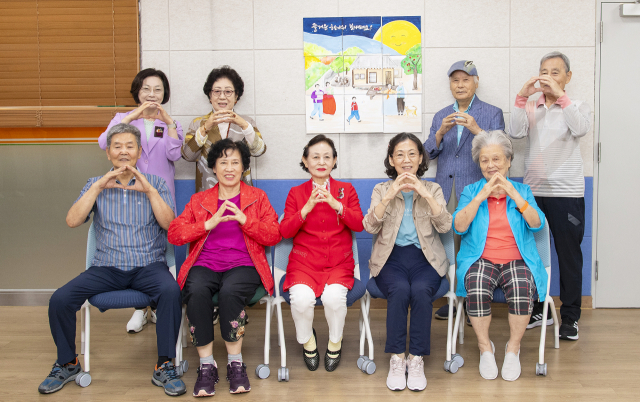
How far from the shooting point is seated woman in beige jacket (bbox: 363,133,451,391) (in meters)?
2.56

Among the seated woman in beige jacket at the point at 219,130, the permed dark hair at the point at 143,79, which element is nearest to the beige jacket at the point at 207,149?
the seated woman in beige jacket at the point at 219,130

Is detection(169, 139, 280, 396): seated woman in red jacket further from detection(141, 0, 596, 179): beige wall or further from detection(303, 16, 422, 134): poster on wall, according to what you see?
detection(303, 16, 422, 134): poster on wall

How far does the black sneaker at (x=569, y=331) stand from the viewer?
3125 mm

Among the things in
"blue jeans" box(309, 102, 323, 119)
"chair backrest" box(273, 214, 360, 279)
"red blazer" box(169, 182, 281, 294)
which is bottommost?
"chair backrest" box(273, 214, 360, 279)

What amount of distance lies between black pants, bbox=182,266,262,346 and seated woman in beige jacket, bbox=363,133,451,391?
0.79 meters

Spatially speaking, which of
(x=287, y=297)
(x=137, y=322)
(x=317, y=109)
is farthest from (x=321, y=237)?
(x=137, y=322)

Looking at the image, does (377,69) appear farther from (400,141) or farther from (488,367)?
(488,367)

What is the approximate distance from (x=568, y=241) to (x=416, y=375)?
1.49 metres

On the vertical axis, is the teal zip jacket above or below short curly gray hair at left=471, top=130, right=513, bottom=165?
below

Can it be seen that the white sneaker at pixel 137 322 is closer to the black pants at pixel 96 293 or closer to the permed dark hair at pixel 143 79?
the black pants at pixel 96 293

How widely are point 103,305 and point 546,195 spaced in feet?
9.29

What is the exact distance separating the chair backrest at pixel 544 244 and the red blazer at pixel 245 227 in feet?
5.08

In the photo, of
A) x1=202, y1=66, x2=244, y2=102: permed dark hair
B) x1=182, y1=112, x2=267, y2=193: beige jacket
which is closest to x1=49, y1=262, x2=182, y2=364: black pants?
x1=182, y1=112, x2=267, y2=193: beige jacket

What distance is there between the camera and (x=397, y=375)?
99.3 inches
